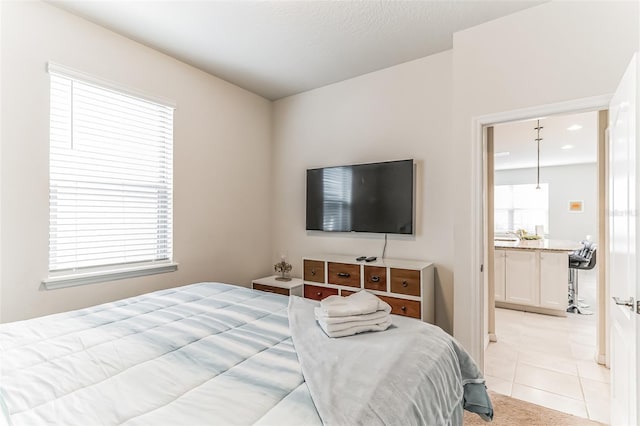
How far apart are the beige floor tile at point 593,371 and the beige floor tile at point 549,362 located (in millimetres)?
41

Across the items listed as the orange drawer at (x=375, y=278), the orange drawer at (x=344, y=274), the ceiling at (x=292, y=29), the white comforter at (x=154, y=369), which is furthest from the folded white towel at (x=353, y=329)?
the ceiling at (x=292, y=29)

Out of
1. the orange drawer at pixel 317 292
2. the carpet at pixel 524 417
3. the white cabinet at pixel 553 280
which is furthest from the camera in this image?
the white cabinet at pixel 553 280

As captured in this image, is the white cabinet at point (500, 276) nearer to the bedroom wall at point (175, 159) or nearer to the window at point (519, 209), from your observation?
the bedroom wall at point (175, 159)

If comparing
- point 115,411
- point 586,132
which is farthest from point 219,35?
point 586,132

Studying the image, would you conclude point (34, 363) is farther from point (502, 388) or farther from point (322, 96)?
point (322, 96)

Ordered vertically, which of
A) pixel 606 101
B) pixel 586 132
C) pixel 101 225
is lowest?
pixel 101 225

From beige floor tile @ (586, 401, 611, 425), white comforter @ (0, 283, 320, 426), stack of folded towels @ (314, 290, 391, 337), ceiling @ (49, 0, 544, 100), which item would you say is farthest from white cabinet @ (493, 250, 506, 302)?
white comforter @ (0, 283, 320, 426)

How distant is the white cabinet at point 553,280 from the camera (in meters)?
3.96

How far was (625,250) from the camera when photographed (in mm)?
1481

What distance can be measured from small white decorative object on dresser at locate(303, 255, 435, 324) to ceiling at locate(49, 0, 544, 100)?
6.42 feet

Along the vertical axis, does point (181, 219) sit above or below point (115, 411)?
above

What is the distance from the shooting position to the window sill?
2.27 metres

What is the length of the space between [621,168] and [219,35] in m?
2.84

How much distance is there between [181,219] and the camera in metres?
3.08
